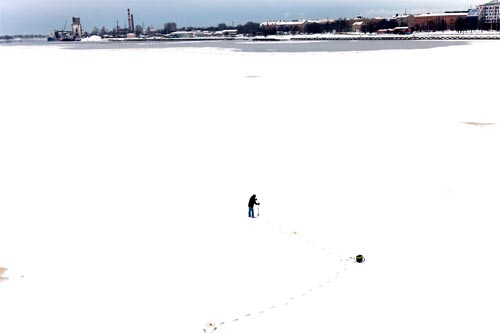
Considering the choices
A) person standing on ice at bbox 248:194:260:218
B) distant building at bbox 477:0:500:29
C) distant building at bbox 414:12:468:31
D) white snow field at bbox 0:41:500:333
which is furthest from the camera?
distant building at bbox 414:12:468:31

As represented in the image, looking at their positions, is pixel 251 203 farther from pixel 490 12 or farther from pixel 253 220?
pixel 490 12

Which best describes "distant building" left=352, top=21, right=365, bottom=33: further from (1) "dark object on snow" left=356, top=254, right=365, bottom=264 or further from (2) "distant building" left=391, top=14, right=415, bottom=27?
(1) "dark object on snow" left=356, top=254, right=365, bottom=264

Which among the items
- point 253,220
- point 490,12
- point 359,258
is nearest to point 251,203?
point 253,220

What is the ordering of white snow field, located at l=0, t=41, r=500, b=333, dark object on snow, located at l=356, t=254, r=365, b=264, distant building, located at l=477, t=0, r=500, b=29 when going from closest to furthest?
white snow field, located at l=0, t=41, r=500, b=333, dark object on snow, located at l=356, t=254, r=365, b=264, distant building, located at l=477, t=0, r=500, b=29

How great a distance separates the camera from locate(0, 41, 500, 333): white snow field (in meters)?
6.92

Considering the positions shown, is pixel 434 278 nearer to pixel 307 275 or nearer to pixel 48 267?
pixel 307 275

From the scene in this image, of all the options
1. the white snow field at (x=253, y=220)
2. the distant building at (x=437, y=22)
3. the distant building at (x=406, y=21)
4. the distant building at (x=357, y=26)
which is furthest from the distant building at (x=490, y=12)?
the white snow field at (x=253, y=220)

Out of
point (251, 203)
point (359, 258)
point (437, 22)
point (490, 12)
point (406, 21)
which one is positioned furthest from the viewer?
point (406, 21)

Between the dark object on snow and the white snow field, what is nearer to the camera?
the white snow field

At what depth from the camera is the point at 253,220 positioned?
10.0 m

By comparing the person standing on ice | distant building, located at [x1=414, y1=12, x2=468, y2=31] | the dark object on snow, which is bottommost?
the dark object on snow

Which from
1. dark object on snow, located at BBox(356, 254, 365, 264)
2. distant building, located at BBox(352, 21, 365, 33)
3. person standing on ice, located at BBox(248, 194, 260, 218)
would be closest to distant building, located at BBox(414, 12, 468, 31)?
distant building, located at BBox(352, 21, 365, 33)

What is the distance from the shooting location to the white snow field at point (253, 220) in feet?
22.7

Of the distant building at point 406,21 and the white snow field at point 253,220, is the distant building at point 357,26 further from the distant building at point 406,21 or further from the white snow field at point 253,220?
the white snow field at point 253,220
